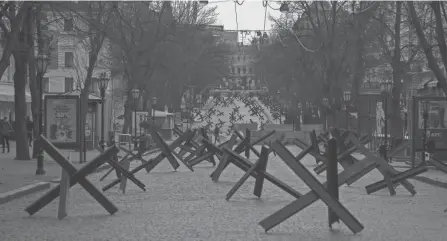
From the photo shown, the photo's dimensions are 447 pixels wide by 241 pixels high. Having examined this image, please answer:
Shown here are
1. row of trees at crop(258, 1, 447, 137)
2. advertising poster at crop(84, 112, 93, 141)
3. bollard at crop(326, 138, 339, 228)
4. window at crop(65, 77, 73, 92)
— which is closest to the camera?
bollard at crop(326, 138, 339, 228)

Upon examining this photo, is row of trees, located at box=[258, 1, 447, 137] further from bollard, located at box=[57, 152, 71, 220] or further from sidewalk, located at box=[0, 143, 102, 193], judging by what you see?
bollard, located at box=[57, 152, 71, 220]

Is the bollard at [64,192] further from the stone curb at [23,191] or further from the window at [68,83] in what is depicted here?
the window at [68,83]

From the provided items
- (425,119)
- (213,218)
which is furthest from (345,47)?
(213,218)

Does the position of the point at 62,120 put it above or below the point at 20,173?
above

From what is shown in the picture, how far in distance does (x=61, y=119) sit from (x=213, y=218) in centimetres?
2348

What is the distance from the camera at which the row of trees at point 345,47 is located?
140 ft

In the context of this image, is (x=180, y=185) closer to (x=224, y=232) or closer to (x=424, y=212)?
(x=424, y=212)

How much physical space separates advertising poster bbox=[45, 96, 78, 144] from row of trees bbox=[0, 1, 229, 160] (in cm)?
47

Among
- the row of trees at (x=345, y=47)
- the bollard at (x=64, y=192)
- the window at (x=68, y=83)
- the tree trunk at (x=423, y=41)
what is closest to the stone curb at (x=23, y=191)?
the bollard at (x=64, y=192)

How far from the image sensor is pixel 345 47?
54938mm

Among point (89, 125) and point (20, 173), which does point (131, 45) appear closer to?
point (89, 125)

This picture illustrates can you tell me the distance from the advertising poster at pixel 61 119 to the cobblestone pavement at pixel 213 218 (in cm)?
1625

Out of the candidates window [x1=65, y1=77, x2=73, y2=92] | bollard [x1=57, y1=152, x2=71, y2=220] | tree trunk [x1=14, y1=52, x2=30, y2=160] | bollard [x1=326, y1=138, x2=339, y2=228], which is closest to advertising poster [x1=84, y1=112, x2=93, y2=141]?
tree trunk [x1=14, y1=52, x2=30, y2=160]

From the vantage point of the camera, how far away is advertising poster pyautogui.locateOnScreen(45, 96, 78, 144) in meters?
36.0
